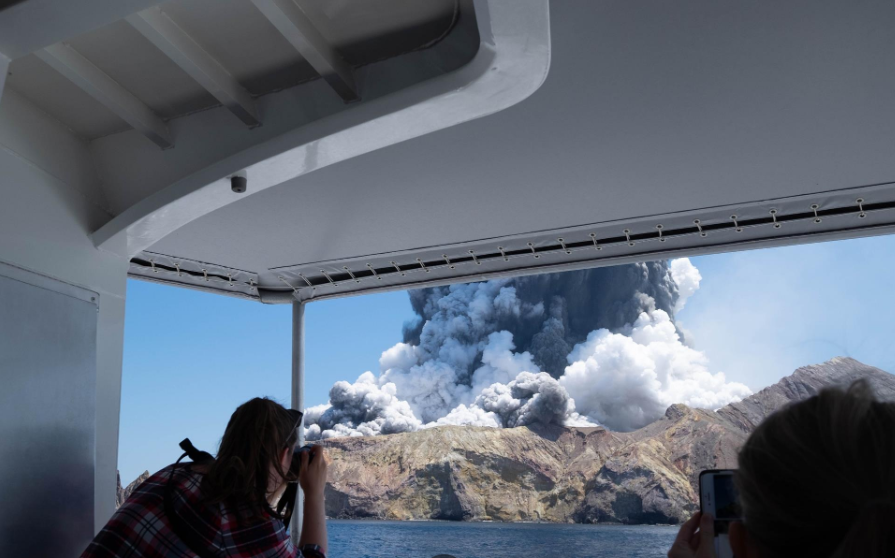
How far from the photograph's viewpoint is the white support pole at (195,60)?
1.66 m

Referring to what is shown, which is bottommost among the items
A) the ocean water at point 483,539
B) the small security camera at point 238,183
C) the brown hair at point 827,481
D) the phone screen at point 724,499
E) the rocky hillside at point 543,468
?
the ocean water at point 483,539

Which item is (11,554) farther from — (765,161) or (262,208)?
(765,161)

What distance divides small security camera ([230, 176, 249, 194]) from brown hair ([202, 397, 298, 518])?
824mm

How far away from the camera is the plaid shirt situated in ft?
4.06

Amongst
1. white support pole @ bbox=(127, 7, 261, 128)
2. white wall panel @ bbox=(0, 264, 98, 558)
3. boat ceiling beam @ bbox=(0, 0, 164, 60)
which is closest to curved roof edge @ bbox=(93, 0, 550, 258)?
white support pole @ bbox=(127, 7, 261, 128)

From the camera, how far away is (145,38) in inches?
70.9

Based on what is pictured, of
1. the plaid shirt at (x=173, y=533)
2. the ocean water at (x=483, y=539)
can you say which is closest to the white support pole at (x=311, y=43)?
the plaid shirt at (x=173, y=533)

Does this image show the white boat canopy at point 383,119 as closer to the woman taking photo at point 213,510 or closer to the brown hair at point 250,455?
the woman taking photo at point 213,510

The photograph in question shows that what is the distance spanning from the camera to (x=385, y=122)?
1.81m

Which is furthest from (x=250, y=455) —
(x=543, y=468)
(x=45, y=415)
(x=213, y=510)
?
(x=543, y=468)

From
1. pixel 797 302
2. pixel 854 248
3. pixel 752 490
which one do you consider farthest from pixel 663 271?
pixel 752 490

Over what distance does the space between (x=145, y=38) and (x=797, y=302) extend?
32.9 m

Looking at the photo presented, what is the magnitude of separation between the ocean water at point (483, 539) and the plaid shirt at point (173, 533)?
26100 mm

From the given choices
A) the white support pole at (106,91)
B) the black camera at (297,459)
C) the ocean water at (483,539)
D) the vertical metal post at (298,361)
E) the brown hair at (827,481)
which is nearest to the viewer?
the brown hair at (827,481)
